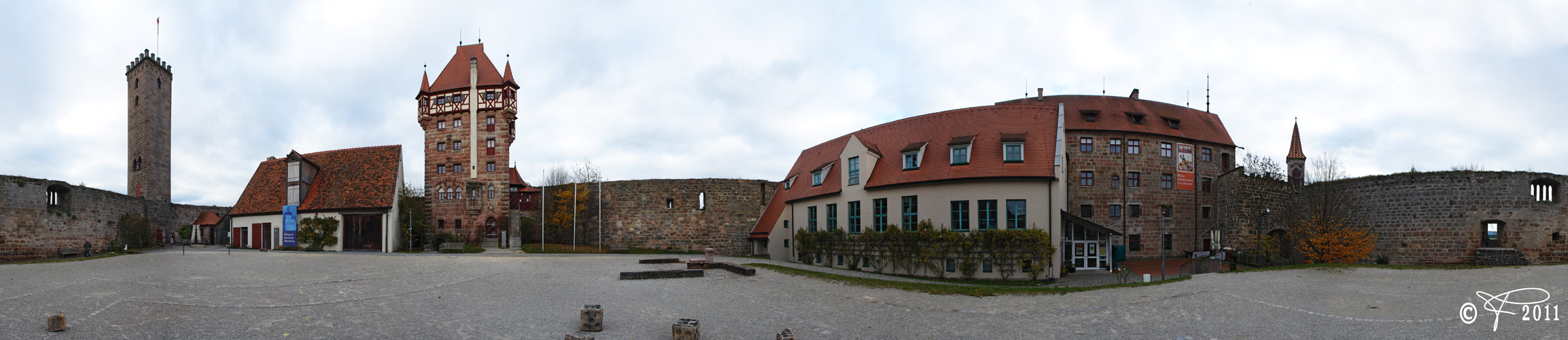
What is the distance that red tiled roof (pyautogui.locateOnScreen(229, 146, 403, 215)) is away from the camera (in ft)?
116

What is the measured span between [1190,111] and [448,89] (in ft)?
122

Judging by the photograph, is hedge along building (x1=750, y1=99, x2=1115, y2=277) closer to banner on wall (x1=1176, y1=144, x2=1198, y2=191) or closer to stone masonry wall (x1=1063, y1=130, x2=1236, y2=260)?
stone masonry wall (x1=1063, y1=130, x2=1236, y2=260)

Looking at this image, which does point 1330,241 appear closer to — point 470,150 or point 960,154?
point 960,154

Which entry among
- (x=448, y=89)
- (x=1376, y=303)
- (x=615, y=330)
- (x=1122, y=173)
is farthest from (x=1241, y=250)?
(x=448, y=89)

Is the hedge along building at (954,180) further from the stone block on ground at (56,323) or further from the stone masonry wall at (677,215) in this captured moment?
the stone block on ground at (56,323)

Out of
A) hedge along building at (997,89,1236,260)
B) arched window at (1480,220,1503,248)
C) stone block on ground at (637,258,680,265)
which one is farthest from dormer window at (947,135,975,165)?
arched window at (1480,220,1503,248)

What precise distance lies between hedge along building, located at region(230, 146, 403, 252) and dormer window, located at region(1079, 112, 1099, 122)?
3227 cm

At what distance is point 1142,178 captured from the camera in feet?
106

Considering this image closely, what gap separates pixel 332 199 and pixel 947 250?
98.3 feet

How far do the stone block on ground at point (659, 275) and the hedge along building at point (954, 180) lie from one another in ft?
24.0

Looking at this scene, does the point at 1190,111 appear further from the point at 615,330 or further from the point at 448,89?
the point at 448,89

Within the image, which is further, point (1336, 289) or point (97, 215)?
point (97, 215)

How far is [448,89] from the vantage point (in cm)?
3784

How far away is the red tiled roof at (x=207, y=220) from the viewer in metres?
44.5
